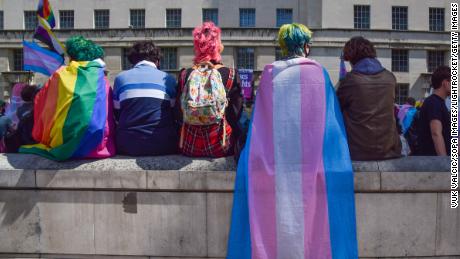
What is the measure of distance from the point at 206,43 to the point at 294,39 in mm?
987

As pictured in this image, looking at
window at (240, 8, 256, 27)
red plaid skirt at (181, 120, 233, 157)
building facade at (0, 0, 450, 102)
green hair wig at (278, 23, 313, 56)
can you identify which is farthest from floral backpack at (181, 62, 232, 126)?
window at (240, 8, 256, 27)

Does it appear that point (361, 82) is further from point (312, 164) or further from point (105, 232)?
point (105, 232)

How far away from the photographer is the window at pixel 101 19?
143 feet

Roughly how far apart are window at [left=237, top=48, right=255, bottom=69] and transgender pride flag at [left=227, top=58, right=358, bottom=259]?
36810 millimetres

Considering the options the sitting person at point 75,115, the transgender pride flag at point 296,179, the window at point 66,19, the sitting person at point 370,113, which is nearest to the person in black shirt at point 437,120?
the sitting person at point 370,113

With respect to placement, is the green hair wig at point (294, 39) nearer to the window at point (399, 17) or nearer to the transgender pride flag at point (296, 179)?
the transgender pride flag at point (296, 179)

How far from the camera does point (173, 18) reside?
1702 inches

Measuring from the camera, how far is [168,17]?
43188 mm

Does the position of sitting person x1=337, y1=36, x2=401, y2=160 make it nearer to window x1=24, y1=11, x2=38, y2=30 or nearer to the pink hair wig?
the pink hair wig

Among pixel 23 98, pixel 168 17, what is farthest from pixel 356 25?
pixel 23 98

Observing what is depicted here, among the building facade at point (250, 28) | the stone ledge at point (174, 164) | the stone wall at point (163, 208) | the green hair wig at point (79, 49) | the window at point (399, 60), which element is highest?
the building facade at point (250, 28)

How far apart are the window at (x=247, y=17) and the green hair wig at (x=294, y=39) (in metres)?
39.8

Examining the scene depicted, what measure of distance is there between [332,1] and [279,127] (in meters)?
40.1

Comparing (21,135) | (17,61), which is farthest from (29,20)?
(21,135)
